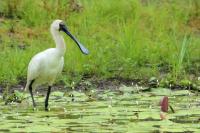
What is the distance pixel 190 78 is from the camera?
1241 centimetres

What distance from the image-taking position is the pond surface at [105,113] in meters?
8.52

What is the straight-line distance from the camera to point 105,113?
9461mm

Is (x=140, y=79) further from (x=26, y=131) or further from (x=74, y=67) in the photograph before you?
(x=26, y=131)

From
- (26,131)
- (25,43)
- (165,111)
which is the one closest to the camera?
(26,131)

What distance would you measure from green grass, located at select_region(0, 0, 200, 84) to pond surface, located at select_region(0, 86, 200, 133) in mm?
1038

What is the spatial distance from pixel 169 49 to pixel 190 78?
3.21 feet

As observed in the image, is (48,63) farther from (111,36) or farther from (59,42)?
(111,36)

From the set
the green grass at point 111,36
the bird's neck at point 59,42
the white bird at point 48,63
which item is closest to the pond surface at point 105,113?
the white bird at point 48,63

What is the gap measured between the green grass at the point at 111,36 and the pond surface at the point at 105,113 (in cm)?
104

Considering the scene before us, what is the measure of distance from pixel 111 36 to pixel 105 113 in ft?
16.6

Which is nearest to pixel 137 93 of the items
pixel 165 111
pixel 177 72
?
pixel 177 72

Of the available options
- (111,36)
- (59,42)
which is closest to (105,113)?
(59,42)

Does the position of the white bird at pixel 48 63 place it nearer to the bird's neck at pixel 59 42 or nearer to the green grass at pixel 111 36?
the bird's neck at pixel 59 42

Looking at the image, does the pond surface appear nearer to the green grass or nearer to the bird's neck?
the bird's neck
